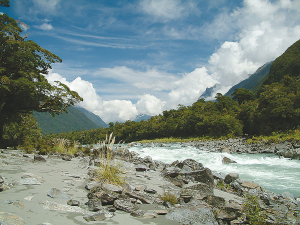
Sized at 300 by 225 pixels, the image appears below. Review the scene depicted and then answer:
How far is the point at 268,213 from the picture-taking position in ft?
16.6

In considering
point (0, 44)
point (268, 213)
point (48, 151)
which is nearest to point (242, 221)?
point (268, 213)

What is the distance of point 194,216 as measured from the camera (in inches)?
164

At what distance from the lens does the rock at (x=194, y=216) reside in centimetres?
404

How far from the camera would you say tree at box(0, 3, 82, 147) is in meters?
14.4

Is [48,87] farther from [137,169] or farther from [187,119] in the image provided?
[187,119]

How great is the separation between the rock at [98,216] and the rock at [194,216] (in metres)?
1.34

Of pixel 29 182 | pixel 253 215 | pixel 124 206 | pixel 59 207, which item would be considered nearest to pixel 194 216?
pixel 253 215

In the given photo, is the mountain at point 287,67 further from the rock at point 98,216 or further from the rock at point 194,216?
the rock at point 98,216

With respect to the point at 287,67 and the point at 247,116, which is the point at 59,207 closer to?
the point at 247,116

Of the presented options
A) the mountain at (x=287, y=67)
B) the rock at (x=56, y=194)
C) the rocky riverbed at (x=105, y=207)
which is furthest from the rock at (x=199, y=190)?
the mountain at (x=287, y=67)

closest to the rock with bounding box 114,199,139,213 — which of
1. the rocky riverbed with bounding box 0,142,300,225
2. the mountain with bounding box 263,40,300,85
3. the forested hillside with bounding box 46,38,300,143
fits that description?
the rocky riverbed with bounding box 0,142,300,225

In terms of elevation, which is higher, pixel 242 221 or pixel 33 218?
pixel 33 218

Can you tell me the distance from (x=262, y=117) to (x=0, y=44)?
46487 mm

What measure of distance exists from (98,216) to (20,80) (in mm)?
14501
